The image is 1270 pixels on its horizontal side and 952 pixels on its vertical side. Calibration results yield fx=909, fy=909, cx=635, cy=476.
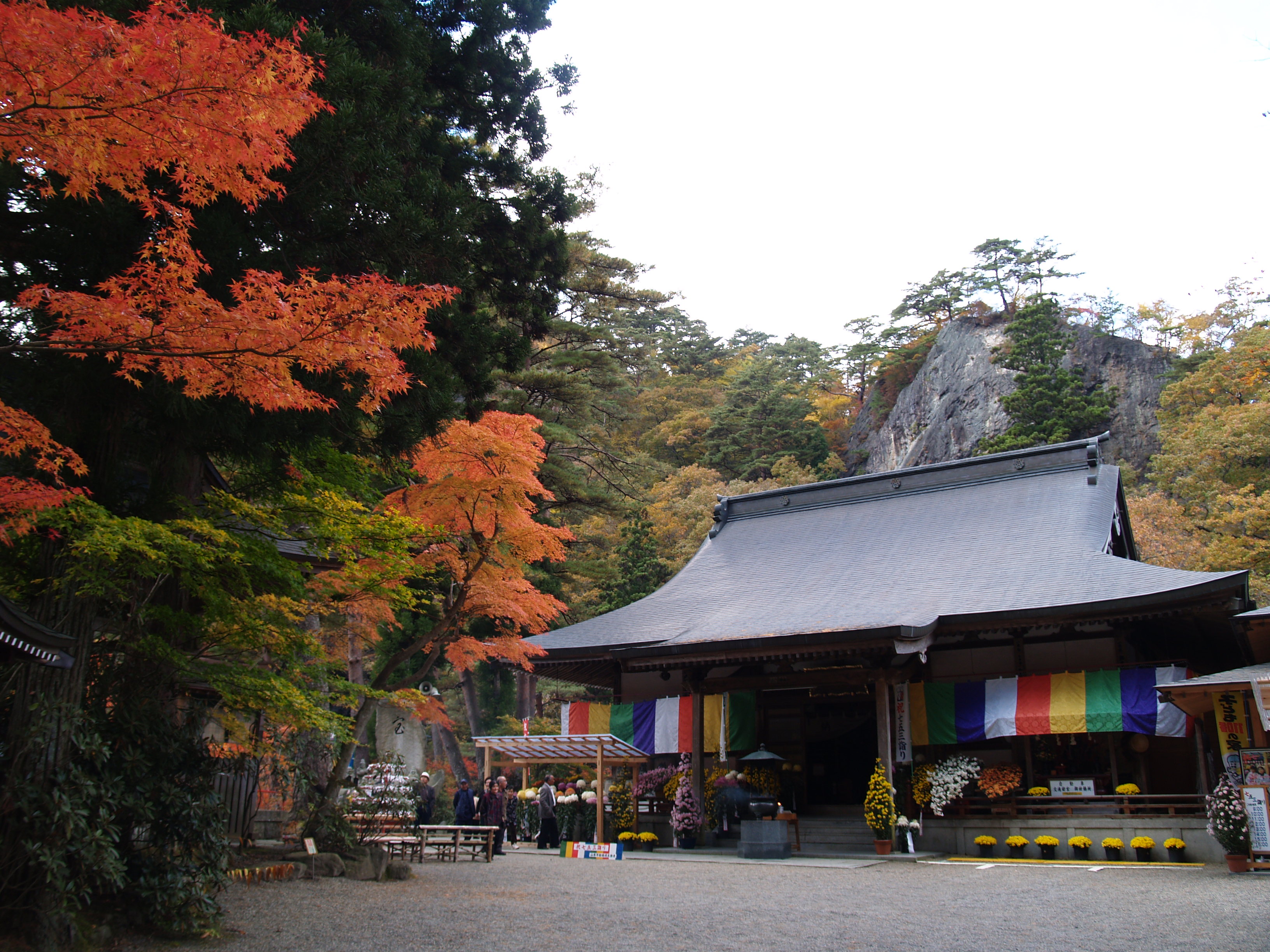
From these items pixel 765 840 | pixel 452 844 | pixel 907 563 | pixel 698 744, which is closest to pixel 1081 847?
pixel 765 840

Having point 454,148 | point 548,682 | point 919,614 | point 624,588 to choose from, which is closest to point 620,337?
point 624,588

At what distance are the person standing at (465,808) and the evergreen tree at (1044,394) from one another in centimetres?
2167

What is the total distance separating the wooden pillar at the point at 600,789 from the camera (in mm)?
14461

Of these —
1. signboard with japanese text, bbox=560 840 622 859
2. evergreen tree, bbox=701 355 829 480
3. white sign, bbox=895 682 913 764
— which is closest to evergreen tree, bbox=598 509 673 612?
signboard with japanese text, bbox=560 840 622 859

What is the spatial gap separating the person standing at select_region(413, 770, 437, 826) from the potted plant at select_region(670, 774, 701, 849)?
4.39m

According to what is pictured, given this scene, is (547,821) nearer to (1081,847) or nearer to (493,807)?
(493,807)

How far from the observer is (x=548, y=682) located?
1219 inches

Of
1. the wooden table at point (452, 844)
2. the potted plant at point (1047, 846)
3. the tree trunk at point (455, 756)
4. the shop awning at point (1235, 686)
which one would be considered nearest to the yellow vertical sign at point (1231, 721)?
the shop awning at point (1235, 686)

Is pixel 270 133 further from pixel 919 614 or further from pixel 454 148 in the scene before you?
pixel 919 614

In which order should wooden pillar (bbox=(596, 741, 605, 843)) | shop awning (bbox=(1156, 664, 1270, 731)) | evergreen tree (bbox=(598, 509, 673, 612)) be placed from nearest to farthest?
shop awning (bbox=(1156, 664, 1270, 731))
wooden pillar (bbox=(596, 741, 605, 843))
evergreen tree (bbox=(598, 509, 673, 612))

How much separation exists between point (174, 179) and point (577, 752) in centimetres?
1165

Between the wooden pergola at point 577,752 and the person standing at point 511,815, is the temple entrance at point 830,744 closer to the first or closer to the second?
the wooden pergola at point 577,752

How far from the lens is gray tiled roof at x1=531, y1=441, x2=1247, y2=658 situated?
1364 cm

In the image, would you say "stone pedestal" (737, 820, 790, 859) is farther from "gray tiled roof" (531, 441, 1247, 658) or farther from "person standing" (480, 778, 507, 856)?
"person standing" (480, 778, 507, 856)
